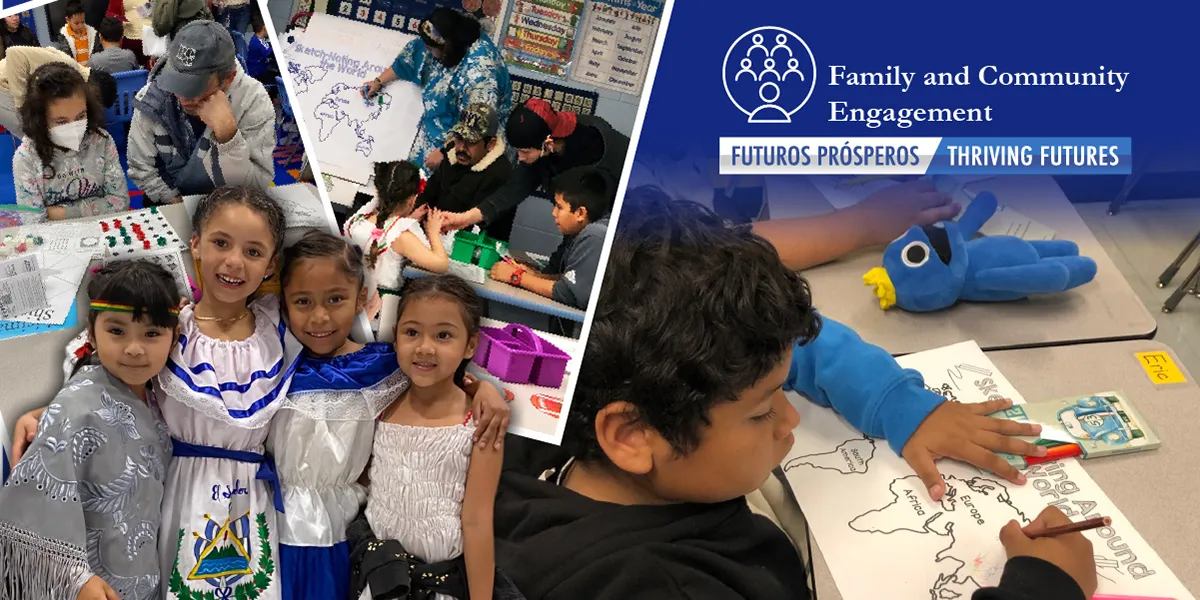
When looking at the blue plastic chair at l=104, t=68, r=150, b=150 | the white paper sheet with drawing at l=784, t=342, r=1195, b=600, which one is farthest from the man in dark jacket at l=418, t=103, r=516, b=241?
the white paper sheet with drawing at l=784, t=342, r=1195, b=600

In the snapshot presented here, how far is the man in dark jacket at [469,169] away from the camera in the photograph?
2.31 feet

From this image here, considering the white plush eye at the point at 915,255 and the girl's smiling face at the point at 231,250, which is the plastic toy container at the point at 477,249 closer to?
the girl's smiling face at the point at 231,250

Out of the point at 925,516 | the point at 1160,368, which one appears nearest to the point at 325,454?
the point at 925,516

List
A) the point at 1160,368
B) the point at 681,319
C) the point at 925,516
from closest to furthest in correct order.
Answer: the point at 681,319 → the point at 925,516 → the point at 1160,368

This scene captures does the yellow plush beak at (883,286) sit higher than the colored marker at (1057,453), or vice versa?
the yellow plush beak at (883,286)

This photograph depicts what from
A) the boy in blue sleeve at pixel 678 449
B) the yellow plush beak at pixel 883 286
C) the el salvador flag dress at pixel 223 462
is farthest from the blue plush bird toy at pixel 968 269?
the el salvador flag dress at pixel 223 462

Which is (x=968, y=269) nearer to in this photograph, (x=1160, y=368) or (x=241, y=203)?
(x=1160, y=368)

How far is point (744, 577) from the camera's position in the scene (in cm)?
80

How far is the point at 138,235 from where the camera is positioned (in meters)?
0.67

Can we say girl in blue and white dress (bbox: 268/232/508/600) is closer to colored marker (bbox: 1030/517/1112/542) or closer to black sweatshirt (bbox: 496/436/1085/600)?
black sweatshirt (bbox: 496/436/1085/600)

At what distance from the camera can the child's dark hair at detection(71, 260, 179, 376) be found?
65cm

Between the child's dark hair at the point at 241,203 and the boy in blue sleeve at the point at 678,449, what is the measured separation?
0.25 metres

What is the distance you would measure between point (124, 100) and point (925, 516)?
2.47 ft

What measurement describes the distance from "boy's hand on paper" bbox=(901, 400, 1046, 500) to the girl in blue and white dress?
1.38 ft
